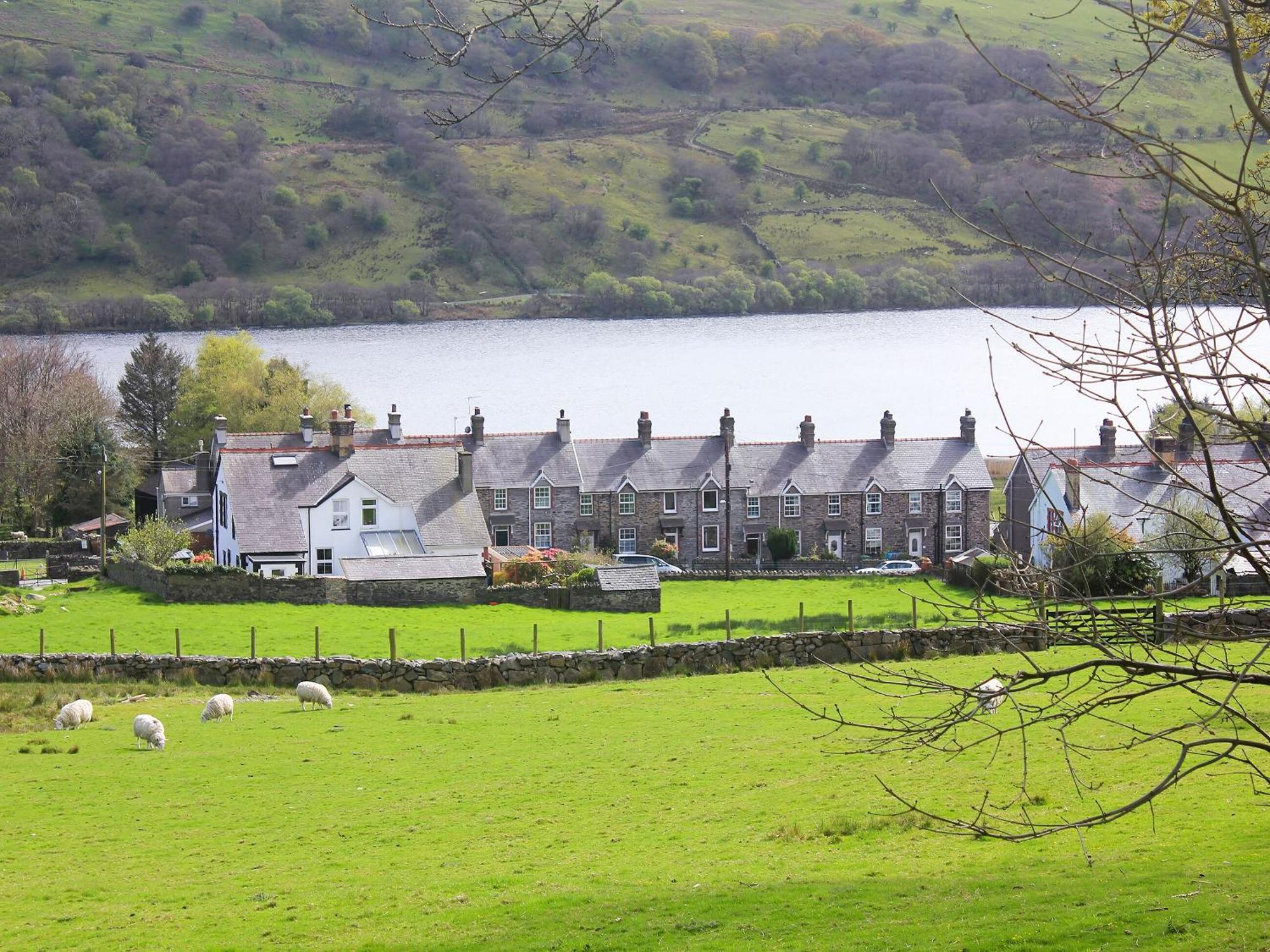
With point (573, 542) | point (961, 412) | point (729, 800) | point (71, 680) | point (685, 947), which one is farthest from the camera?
point (961, 412)

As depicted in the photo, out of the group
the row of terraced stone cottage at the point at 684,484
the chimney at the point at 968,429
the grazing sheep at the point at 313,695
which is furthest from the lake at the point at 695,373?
the grazing sheep at the point at 313,695

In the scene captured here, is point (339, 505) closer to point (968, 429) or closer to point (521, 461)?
point (521, 461)

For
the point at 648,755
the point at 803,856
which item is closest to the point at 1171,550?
the point at 803,856

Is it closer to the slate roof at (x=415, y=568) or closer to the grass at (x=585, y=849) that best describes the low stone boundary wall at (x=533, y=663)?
the grass at (x=585, y=849)

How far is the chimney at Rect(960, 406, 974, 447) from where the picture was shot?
70.5 meters

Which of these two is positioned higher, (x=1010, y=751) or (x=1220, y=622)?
(x=1220, y=622)

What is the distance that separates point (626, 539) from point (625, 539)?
43 millimetres

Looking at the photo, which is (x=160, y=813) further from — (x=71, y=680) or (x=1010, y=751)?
(x=71, y=680)

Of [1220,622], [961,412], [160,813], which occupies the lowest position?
[160,813]

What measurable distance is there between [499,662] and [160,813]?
14.7 m

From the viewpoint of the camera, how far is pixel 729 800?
1947 cm

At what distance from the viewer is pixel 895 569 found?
6212cm

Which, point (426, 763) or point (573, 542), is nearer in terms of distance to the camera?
point (426, 763)

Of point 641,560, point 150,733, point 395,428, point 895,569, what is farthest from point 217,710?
point 395,428
